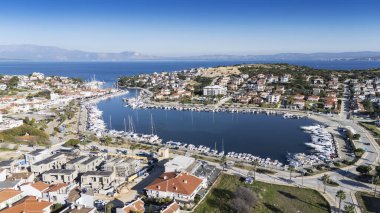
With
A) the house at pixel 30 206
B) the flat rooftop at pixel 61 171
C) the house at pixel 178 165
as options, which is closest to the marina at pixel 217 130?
the house at pixel 178 165

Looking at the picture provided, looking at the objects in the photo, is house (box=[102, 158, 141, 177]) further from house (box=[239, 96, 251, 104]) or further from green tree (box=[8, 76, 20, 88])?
green tree (box=[8, 76, 20, 88])

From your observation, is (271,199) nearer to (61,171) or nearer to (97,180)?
(97,180)

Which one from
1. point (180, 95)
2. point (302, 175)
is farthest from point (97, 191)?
point (180, 95)

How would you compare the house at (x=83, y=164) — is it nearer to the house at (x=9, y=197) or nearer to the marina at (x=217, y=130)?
the house at (x=9, y=197)

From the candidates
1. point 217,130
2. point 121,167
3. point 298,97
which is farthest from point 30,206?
point 298,97

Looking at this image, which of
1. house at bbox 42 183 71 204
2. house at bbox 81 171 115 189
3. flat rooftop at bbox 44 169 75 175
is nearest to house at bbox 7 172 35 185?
flat rooftop at bbox 44 169 75 175

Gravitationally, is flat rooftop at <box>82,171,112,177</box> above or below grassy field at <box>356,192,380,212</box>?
above
